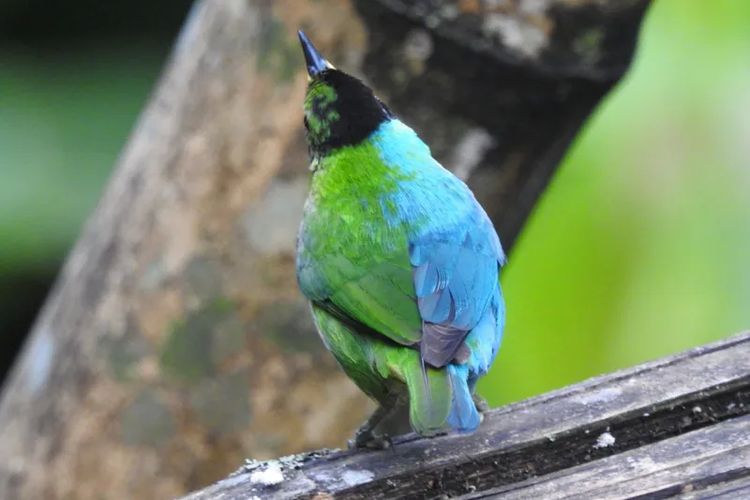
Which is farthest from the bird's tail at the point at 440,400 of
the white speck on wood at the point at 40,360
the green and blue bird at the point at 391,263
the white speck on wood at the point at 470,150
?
the white speck on wood at the point at 40,360

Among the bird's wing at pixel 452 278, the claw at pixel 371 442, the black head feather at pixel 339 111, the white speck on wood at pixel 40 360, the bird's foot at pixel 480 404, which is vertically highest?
the white speck on wood at pixel 40 360

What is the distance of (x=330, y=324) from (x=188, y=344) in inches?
36.7

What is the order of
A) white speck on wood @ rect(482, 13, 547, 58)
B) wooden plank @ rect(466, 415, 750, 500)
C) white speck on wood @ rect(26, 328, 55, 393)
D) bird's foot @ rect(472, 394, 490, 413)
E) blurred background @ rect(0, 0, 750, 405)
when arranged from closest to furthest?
wooden plank @ rect(466, 415, 750, 500) < bird's foot @ rect(472, 394, 490, 413) < white speck on wood @ rect(482, 13, 547, 58) < white speck on wood @ rect(26, 328, 55, 393) < blurred background @ rect(0, 0, 750, 405)

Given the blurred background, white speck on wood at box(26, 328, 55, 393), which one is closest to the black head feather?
white speck on wood at box(26, 328, 55, 393)

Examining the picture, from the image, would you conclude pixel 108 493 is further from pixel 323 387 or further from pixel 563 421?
pixel 563 421

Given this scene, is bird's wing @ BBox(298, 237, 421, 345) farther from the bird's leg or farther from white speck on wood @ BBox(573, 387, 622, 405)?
white speck on wood @ BBox(573, 387, 622, 405)

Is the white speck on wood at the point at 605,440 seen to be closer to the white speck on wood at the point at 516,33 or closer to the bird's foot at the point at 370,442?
A: the bird's foot at the point at 370,442

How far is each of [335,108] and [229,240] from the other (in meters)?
0.81

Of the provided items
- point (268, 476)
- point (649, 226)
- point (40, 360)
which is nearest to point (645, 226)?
point (649, 226)

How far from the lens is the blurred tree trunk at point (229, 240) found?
3.32 m

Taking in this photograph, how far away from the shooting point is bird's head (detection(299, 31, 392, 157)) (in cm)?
279

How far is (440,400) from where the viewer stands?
7.59 feet

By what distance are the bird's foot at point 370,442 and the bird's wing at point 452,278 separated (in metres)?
0.17

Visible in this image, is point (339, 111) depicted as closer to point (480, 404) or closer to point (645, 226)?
point (480, 404)
